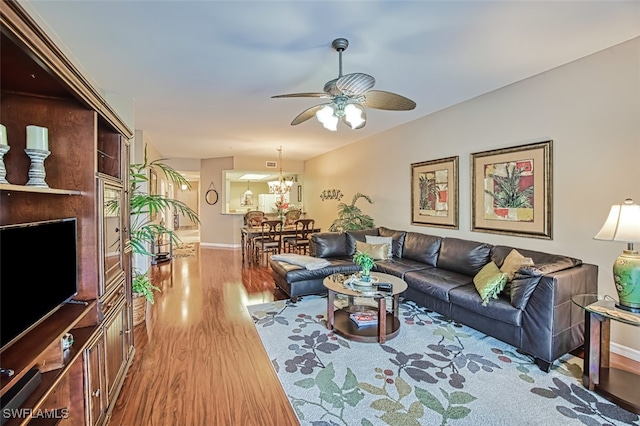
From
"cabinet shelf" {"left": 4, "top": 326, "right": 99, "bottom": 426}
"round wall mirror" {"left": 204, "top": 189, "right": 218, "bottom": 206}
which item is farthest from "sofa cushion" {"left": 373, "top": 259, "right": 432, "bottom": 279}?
"round wall mirror" {"left": 204, "top": 189, "right": 218, "bottom": 206}

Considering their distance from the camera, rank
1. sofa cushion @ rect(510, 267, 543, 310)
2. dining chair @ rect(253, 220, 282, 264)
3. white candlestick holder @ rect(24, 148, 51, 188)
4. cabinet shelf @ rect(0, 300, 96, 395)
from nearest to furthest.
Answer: cabinet shelf @ rect(0, 300, 96, 395)
white candlestick holder @ rect(24, 148, 51, 188)
sofa cushion @ rect(510, 267, 543, 310)
dining chair @ rect(253, 220, 282, 264)

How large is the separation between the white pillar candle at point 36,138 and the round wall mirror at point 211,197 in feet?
25.0

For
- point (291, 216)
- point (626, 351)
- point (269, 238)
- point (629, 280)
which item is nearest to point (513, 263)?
point (629, 280)

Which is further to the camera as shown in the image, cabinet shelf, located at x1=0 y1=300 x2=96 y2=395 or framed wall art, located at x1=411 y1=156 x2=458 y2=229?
framed wall art, located at x1=411 y1=156 x2=458 y2=229

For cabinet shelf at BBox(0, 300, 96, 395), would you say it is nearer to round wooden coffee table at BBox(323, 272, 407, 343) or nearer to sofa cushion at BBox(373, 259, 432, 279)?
round wooden coffee table at BBox(323, 272, 407, 343)

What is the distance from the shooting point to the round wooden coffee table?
2.93 metres

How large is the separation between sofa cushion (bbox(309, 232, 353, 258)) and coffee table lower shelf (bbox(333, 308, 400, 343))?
1592 mm

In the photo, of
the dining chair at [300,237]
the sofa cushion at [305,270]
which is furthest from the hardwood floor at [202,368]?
the dining chair at [300,237]

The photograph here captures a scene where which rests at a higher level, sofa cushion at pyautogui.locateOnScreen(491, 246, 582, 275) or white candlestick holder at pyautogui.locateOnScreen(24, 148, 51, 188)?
white candlestick holder at pyautogui.locateOnScreen(24, 148, 51, 188)

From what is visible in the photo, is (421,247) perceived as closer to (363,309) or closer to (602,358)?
(363,309)

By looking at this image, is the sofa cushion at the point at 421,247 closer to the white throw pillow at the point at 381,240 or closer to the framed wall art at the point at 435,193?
the white throw pillow at the point at 381,240

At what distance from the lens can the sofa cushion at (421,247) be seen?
4309 millimetres

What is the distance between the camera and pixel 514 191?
3594 mm

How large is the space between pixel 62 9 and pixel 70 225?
158cm
